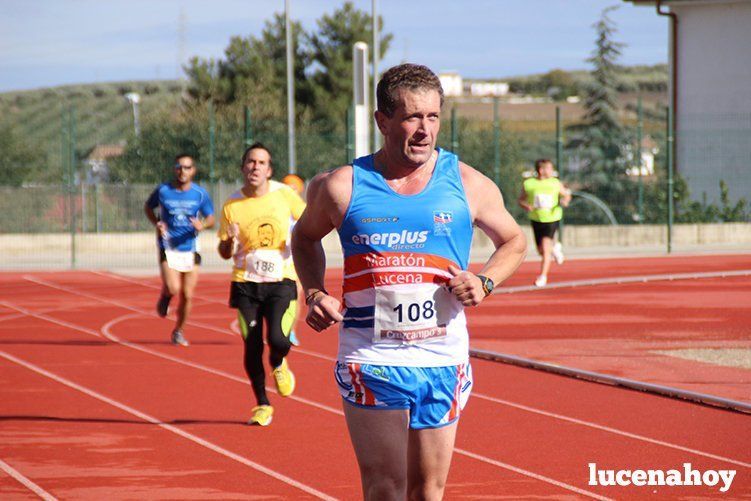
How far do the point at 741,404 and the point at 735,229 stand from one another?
21391 millimetres

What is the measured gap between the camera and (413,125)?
171 inches

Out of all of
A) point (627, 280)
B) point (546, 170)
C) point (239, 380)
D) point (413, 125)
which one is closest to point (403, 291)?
point (413, 125)

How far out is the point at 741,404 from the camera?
8.86 meters

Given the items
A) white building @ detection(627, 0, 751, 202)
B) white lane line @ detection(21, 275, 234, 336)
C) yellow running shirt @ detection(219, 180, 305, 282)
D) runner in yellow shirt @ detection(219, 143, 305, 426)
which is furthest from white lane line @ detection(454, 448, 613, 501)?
white building @ detection(627, 0, 751, 202)

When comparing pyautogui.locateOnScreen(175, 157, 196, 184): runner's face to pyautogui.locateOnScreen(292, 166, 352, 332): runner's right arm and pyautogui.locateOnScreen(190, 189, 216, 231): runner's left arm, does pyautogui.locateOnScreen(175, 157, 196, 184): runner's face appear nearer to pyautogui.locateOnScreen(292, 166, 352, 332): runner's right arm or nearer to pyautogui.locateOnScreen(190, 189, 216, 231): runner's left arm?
pyautogui.locateOnScreen(190, 189, 216, 231): runner's left arm

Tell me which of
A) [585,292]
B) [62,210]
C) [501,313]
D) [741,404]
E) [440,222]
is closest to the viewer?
[440,222]

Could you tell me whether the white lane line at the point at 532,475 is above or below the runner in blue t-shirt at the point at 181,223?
below

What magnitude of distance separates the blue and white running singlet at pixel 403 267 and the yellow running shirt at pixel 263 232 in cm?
456

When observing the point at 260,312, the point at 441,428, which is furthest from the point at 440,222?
the point at 260,312

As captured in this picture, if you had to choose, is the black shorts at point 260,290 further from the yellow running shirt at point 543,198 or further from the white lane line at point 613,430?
the yellow running shirt at point 543,198

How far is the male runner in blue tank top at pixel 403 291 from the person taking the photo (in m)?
4.40

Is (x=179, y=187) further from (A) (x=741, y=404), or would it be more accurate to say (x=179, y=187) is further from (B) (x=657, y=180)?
(B) (x=657, y=180)

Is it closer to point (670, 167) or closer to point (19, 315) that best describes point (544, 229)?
point (19, 315)

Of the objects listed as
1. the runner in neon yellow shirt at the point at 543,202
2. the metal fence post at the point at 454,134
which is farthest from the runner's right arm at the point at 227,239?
the metal fence post at the point at 454,134
